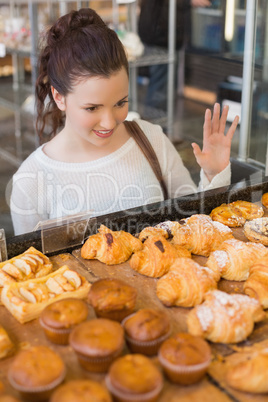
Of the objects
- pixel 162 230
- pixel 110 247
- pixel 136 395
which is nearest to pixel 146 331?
pixel 136 395

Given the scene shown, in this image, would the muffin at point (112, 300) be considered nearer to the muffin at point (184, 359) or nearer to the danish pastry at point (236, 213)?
the muffin at point (184, 359)

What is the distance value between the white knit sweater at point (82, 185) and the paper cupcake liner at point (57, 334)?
0.90m

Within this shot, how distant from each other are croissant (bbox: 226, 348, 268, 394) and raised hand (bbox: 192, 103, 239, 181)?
1127 mm

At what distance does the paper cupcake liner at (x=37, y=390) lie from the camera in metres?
0.89

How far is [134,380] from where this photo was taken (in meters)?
0.89

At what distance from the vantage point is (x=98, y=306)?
1.12 metres

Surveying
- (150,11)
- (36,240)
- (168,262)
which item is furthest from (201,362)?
(150,11)

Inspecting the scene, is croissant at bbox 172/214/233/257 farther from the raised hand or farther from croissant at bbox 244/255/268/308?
the raised hand

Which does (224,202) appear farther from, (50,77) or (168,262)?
(50,77)

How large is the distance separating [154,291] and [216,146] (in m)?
0.91

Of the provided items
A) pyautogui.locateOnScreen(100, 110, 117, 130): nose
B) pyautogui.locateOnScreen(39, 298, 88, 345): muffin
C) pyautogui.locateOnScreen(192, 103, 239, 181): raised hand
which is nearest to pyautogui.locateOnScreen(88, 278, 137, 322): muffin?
pyautogui.locateOnScreen(39, 298, 88, 345): muffin

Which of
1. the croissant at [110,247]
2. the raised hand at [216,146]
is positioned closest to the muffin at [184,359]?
the croissant at [110,247]

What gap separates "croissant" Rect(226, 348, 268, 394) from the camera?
37.1 inches

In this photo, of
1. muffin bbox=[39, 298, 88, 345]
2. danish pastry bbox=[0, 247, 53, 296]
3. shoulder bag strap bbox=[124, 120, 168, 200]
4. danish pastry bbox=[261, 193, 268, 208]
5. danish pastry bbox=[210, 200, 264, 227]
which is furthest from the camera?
shoulder bag strap bbox=[124, 120, 168, 200]
